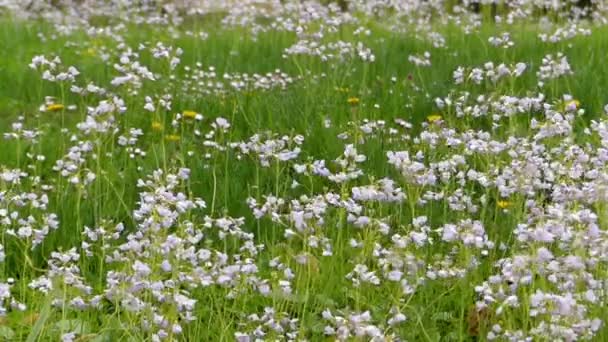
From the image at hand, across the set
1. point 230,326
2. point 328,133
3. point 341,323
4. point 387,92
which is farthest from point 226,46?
point 341,323

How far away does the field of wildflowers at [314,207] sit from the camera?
268cm

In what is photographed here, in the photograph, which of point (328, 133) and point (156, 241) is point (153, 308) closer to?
point (156, 241)

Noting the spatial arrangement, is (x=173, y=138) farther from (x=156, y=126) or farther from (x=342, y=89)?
(x=342, y=89)

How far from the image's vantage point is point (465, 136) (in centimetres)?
384

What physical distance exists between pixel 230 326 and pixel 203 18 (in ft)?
31.8

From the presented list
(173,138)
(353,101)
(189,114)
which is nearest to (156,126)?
(173,138)

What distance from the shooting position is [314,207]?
2.99 metres

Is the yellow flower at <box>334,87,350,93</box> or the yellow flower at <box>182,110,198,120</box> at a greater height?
the yellow flower at <box>334,87,350,93</box>

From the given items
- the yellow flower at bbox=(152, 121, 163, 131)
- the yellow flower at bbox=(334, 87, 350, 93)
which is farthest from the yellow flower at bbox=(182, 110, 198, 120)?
the yellow flower at bbox=(334, 87, 350, 93)

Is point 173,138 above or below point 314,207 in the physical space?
below

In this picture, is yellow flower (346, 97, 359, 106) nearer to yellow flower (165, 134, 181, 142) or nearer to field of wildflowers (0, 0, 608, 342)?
field of wildflowers (0, 0, 608, 342)

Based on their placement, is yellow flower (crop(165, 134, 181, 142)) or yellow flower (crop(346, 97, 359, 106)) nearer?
yellow flower (crop(165, 134, 181, 142))

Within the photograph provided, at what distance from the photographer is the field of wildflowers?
268cm

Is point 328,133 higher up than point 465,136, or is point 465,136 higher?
point 465,136
